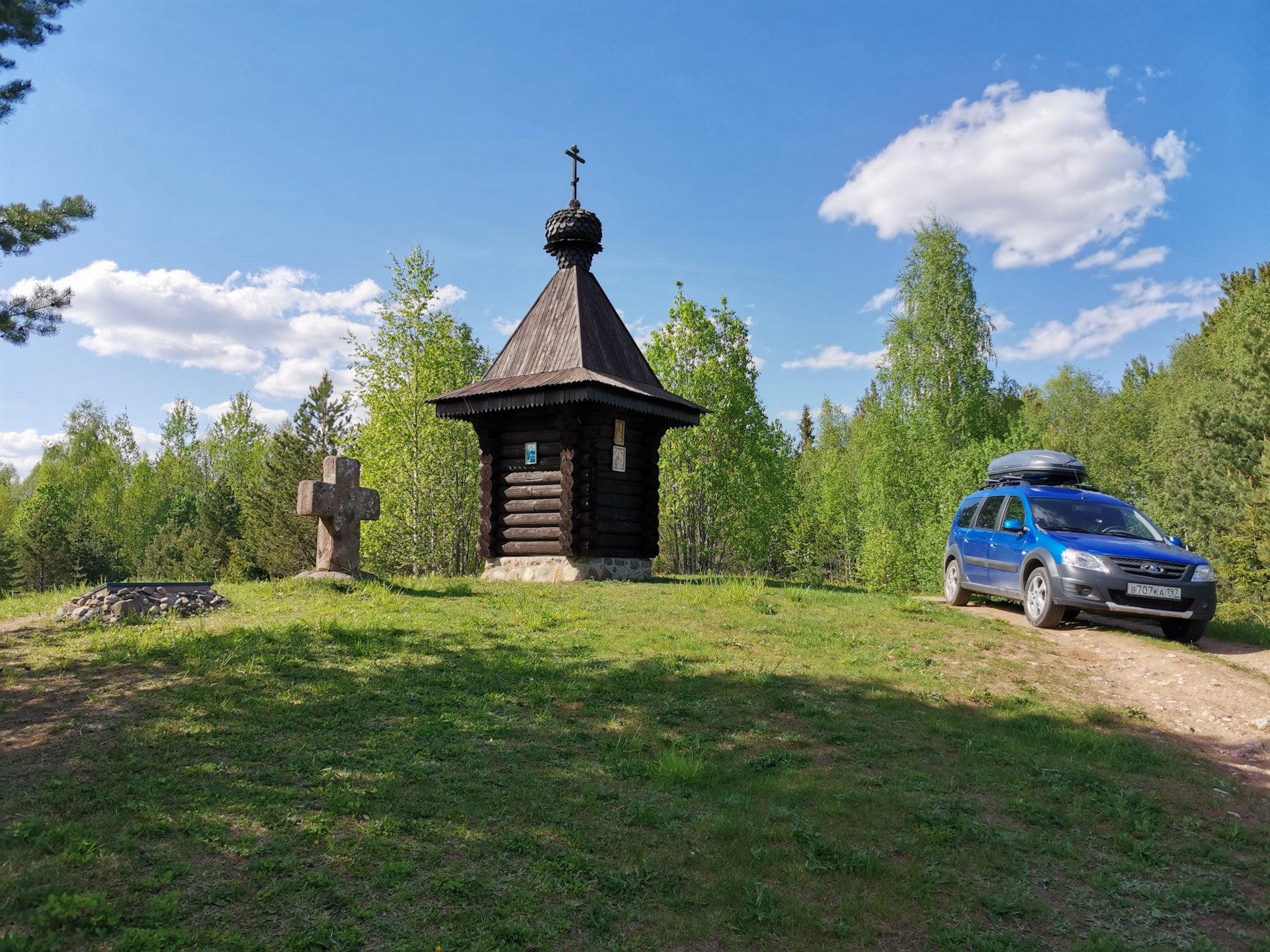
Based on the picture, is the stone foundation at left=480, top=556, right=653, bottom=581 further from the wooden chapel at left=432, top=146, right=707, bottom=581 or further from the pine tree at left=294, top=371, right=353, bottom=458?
the pine tree at left=294, top=371, right=353, bottom=458

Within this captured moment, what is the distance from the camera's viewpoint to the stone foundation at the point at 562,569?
48.8ft

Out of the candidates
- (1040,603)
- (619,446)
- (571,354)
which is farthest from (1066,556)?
(571,354)

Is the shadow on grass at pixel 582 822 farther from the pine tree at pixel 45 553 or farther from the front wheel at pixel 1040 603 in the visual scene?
the pine tree at pixel 45 553

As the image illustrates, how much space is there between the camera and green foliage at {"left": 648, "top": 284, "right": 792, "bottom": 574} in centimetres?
2709

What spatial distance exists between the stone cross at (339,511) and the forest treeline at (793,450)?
1598 centimetres

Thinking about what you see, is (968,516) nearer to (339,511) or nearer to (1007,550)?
(1007,550)

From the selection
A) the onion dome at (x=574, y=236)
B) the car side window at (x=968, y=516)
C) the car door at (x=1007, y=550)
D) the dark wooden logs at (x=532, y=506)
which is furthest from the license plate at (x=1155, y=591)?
the onion dome at (x=574, y=236)

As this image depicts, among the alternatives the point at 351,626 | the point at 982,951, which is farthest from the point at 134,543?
the point at 982,951

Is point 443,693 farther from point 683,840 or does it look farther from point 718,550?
point 718,550

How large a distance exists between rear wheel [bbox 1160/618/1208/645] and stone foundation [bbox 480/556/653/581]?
8824mm

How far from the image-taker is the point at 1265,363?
91.1ft

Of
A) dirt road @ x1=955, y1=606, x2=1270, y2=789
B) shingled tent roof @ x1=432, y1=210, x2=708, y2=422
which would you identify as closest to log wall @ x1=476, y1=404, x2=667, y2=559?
shingled tent roof @ x1=432, y1=210, x2=708, y2=422

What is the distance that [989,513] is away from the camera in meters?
13.0

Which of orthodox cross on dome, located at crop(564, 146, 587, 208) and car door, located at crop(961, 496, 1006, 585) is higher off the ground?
orthodox cross on dome, located at crop(564, 146, 587, 208)
